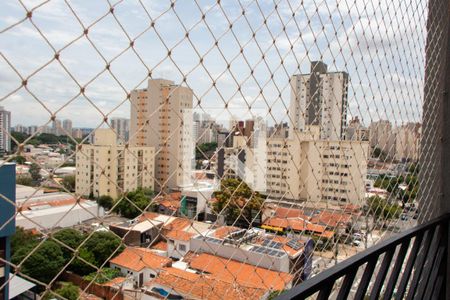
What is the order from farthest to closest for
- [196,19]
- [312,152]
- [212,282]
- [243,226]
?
1. [312,152]
2. [243,226]
3. [212,282]
4. [196,19]

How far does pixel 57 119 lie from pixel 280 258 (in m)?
0.70

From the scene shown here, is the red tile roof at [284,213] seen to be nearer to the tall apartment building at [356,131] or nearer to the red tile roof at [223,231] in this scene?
the red tile roof at [223,231]

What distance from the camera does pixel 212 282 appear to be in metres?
0.78

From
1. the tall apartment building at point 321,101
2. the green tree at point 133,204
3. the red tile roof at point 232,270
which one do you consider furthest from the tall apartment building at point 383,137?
the green tree at point 133,204

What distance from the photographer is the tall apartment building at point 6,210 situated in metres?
0.44

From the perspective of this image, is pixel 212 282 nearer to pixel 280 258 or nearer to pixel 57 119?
pixel 280 258

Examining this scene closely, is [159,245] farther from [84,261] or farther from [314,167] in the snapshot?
[314,167]

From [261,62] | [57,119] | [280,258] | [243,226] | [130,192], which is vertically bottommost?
[280,258]

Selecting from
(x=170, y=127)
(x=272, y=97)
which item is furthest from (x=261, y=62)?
(x=170, y=127)

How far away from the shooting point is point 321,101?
41.1 inches

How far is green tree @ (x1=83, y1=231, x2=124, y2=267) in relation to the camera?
516 mm

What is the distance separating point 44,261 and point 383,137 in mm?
1121

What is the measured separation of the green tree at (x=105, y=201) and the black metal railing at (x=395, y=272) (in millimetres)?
302

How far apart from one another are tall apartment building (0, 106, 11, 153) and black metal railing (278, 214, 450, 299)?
14.6 inches
